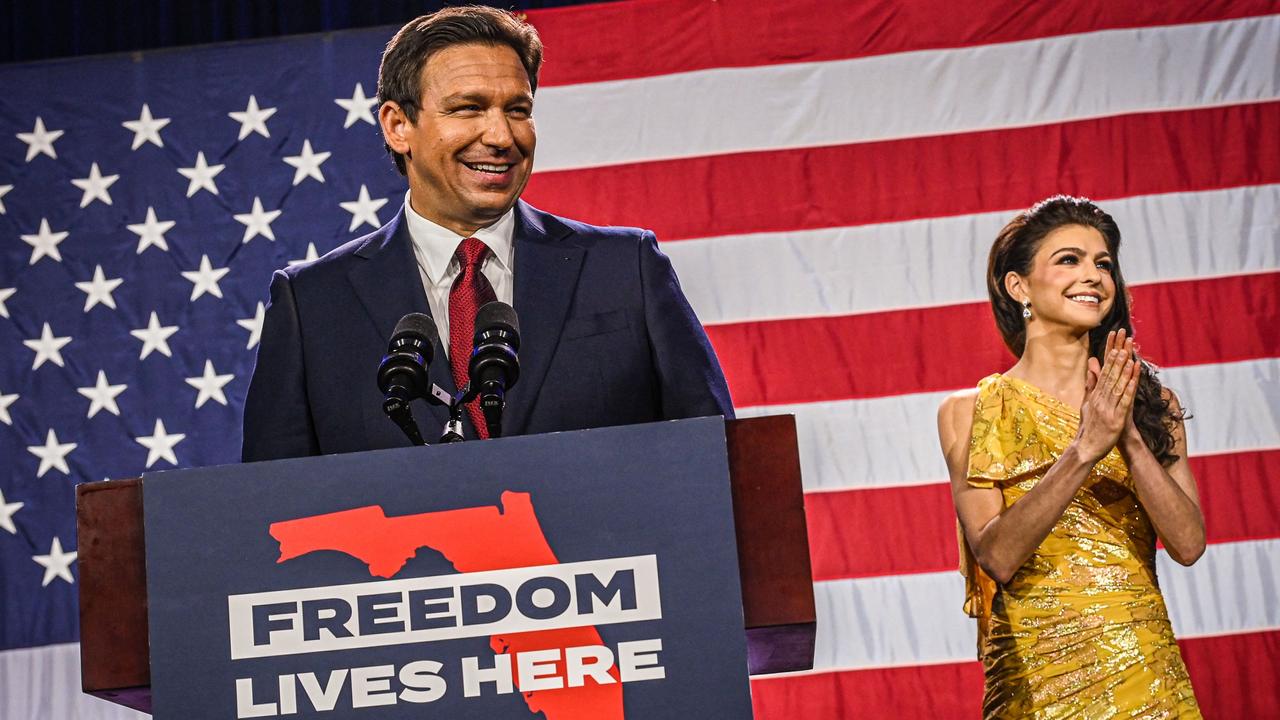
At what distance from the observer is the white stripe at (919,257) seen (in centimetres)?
398

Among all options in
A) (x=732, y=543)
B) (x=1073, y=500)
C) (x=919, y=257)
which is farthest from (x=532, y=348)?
(x=919, y=257)

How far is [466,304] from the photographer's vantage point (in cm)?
182

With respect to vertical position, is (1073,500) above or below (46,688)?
above

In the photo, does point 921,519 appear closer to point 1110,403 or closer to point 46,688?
point 1110,403

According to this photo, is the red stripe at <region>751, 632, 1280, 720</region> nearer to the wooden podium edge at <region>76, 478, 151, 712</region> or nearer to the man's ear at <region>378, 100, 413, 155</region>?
the man's ear at <region>378, 100, 413, 155</region>

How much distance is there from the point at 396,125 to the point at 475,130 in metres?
0.17

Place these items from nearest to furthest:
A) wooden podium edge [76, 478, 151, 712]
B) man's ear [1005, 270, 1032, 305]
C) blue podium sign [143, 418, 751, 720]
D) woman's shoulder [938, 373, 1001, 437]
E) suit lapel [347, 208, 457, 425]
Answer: blue podium sign [143, 418, 751, 720], wooden podium edge [76, 478, 151, 712], suit lapel [347, 208, 457, 425], woman's shoulder [938, 373, 1001, 437], man's ear [1005, 270, 1032, 305]

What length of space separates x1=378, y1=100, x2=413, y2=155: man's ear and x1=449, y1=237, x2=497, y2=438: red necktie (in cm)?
21

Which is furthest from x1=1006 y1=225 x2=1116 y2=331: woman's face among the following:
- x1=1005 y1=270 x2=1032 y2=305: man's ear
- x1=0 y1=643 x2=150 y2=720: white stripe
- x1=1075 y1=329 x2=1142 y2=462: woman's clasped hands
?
x1=0 y1=643 x2=150 y2=720: white stripe

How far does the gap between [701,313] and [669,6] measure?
3.24ft

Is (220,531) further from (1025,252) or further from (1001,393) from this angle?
(1025,252)

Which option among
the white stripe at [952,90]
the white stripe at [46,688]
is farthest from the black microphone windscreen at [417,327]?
the white stripe at [46,688]

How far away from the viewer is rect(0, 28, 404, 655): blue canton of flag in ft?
13.4

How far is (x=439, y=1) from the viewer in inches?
167
